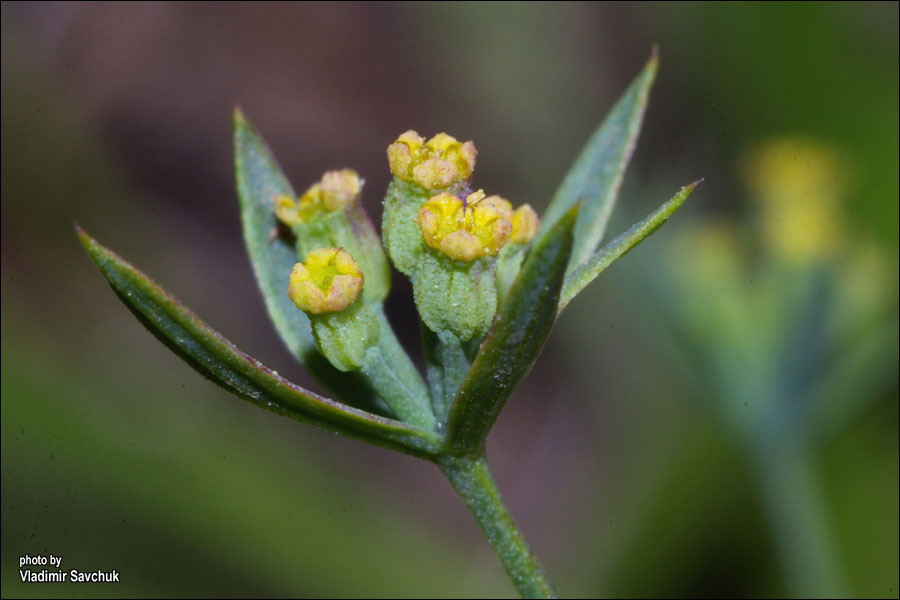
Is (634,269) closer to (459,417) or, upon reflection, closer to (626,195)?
(626,195)

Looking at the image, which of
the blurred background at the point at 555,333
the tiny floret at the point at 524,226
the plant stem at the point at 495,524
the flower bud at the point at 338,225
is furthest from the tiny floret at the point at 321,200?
the blurred background at the point at 555,333

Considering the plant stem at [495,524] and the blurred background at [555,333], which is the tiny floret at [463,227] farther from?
the blurred background at [555,333]

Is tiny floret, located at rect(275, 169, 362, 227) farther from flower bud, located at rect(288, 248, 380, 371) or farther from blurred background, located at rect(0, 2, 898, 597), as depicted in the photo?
blurred background, located at rect(0, 2, 898, 597)

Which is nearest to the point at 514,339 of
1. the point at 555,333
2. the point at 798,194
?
the point at 798,194

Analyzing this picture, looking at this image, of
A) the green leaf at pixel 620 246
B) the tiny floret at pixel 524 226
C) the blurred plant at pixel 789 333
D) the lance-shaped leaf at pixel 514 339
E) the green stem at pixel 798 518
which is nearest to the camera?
the lance-shaped leaf at pixel 514 339

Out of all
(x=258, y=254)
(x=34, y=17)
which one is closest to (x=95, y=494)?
(x=258, y=254)

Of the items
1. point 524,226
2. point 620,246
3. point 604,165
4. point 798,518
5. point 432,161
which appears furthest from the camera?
point 798,518

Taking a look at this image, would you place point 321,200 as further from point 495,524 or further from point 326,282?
point 495,524
